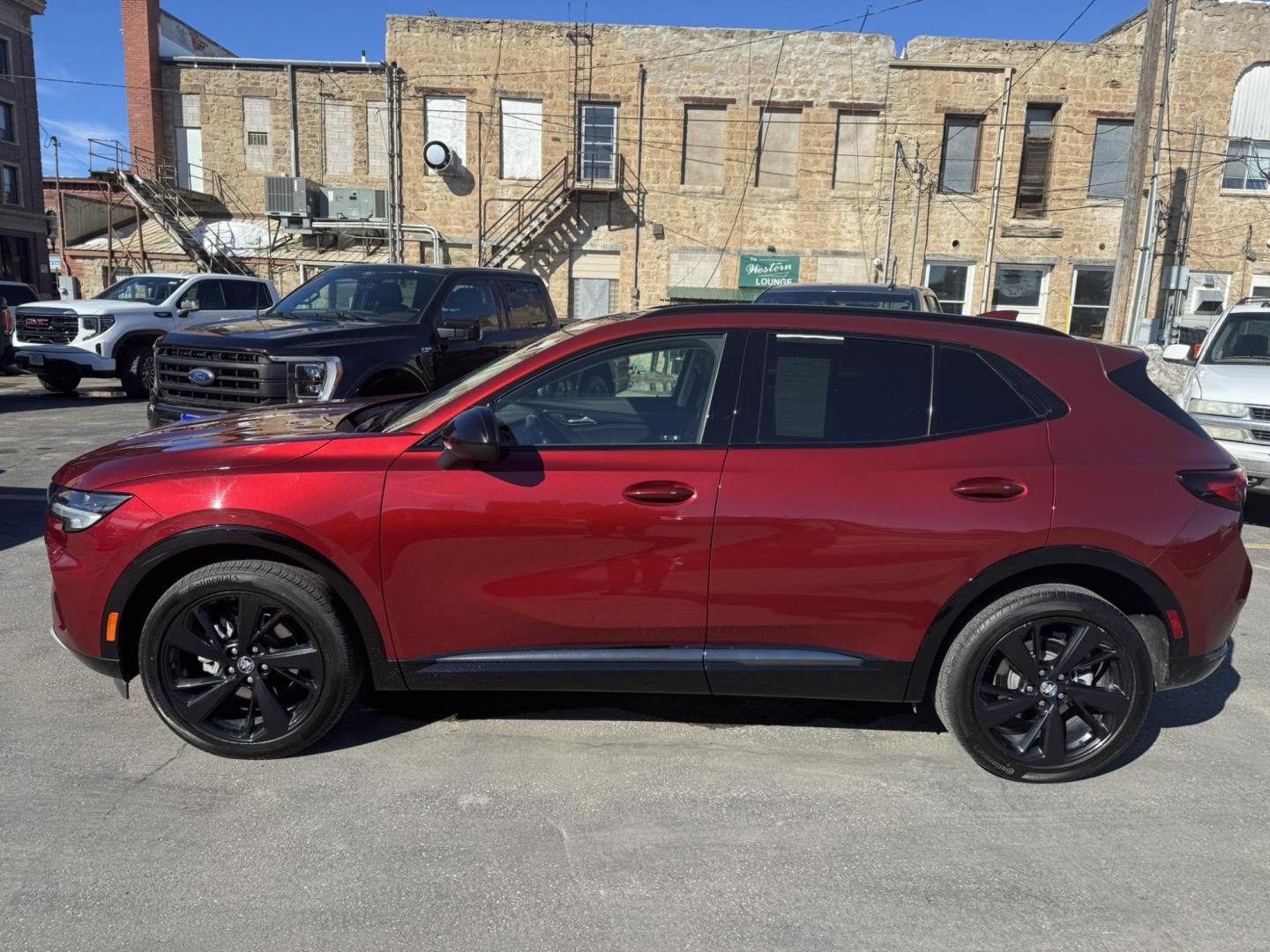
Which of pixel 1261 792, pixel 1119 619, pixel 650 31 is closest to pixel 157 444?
pixel 1119 619

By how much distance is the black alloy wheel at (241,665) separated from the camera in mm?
3250

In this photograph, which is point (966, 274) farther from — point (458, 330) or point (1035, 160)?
point (458, 330)

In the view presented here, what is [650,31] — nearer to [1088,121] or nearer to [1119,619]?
[1088,121]

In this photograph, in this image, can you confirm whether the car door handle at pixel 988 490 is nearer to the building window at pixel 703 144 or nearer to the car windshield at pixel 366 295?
the car windshield at pixel 366 295

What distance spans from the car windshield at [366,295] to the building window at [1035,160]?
22.5 m

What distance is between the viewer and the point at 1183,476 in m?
3.21

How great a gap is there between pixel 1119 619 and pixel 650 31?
24.9m

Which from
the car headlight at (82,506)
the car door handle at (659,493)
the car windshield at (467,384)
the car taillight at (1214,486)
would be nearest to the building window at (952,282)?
the car taillight at (1214,486)

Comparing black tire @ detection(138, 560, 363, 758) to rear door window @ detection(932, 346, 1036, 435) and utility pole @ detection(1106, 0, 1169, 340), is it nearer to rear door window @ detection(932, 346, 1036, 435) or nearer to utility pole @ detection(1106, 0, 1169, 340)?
rear door window @ detection(932, 346, 1036, 435)

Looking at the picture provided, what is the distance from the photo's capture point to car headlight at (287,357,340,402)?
6512mm

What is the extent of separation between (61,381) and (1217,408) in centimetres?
1627

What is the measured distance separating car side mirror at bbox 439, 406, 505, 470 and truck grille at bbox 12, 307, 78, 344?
44.4ft

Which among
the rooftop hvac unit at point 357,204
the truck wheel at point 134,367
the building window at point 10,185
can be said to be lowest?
the truck wheel at point 134,367

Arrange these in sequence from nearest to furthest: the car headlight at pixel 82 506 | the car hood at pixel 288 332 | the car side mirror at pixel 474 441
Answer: the car side mirror at pixel 474 441 → the car headlight at pixel 82 506 → the car hood at pixel 288 332
